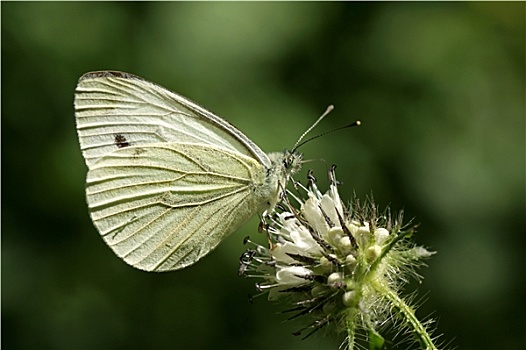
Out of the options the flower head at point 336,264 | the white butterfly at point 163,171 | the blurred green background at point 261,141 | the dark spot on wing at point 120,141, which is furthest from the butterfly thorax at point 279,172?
the blurred green background at point 261,141

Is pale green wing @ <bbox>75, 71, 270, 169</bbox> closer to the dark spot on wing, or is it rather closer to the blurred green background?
the dark spot on wing

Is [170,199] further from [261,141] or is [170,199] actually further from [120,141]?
[261,141]

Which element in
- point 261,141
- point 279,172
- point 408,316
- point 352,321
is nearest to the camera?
point 408,316

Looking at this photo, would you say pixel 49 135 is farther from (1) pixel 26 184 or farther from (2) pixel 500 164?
(2) pixel 500 164

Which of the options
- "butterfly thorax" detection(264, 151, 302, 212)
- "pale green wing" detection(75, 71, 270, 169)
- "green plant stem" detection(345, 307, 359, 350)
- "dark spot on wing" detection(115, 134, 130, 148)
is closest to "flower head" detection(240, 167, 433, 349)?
"green plant stem" detection(345, 307, 359, 350)

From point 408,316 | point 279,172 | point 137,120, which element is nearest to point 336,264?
point 408,316

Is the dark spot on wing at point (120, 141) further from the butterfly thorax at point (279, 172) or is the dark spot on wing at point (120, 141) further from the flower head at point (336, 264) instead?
the flower head at point (336, 264)
